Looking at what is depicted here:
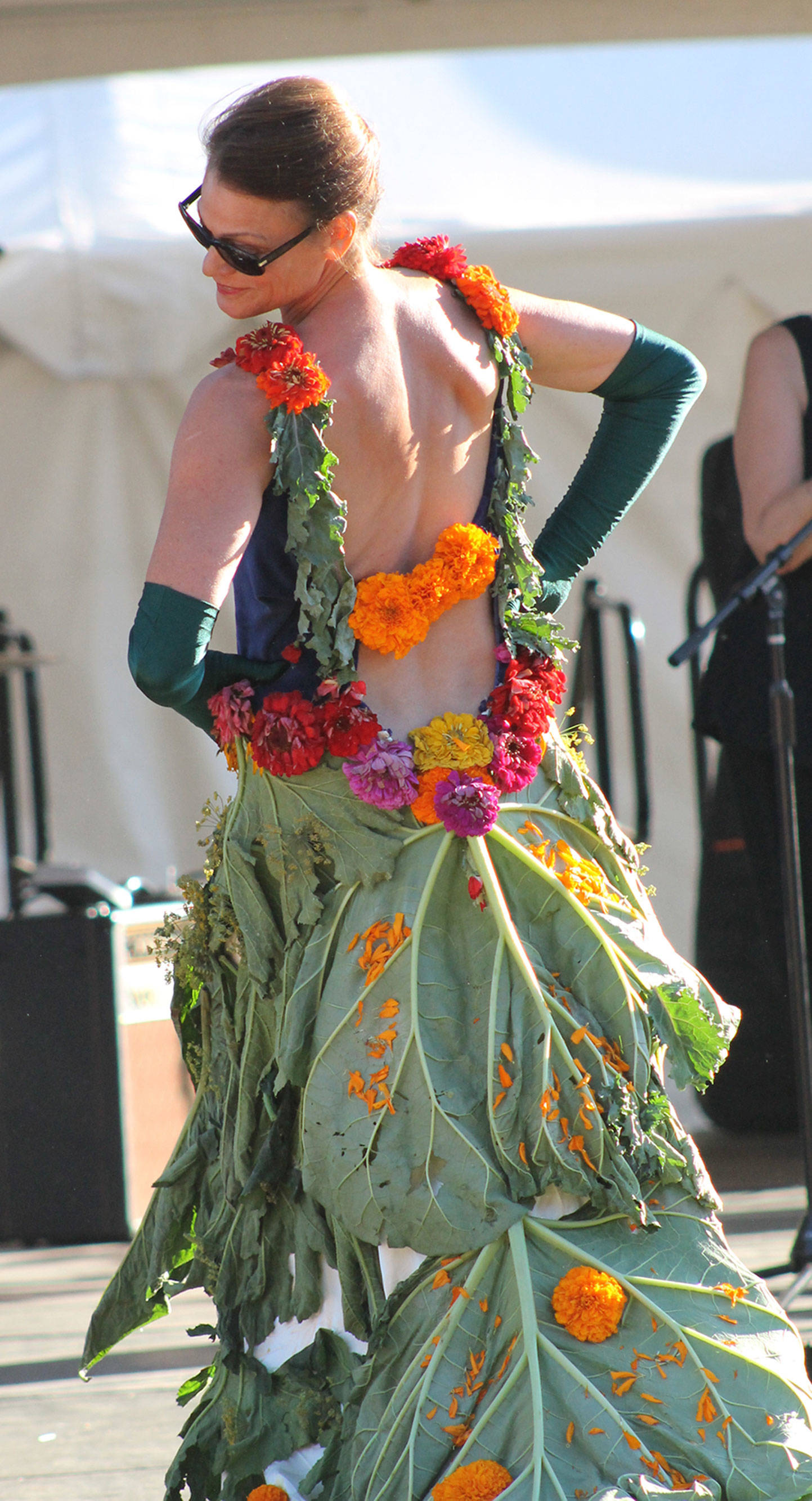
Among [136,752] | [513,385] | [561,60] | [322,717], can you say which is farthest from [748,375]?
[561,60]

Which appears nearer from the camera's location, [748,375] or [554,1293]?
[554,1293]

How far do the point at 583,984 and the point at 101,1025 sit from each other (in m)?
2.55

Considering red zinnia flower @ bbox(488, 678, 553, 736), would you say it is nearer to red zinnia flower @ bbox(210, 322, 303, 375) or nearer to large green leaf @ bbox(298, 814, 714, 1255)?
large green leaf @ bbox(298, 814, 714, 1255)

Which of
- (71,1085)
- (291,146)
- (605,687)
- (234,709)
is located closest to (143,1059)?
(71,1085)

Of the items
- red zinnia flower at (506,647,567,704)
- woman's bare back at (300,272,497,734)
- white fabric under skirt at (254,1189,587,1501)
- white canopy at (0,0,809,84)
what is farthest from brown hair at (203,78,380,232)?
white canopy at (0,0,809,84)

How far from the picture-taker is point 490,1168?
1736 millimetres

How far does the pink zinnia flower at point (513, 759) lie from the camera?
6.17 ft

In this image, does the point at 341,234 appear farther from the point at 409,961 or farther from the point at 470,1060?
the point at 470,1060

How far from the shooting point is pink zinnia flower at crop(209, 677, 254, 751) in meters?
1.88

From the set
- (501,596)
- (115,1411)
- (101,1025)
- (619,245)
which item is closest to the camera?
(501,596)

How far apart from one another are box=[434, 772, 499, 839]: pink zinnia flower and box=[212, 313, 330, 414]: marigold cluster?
1.48 feet

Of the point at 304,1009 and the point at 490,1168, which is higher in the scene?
the point at 304,1009

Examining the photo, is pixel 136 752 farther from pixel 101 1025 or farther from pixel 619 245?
pixel 619 245

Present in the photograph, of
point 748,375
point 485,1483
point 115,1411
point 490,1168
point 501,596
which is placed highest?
point 748,375
